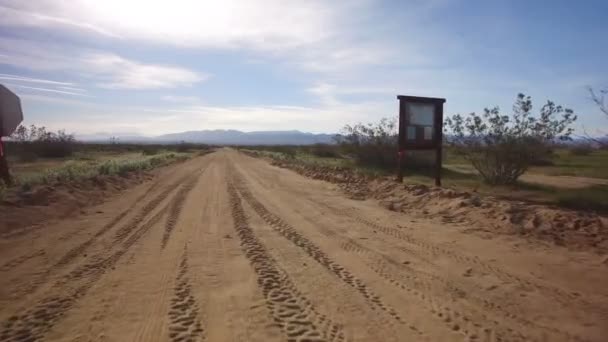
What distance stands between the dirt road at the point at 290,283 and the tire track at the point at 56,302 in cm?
2

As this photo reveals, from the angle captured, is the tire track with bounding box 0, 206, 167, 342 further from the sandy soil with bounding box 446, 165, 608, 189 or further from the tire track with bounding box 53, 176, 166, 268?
the sandy soil with bounding box 446, 165, 608, 189

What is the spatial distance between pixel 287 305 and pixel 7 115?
11.7 meters

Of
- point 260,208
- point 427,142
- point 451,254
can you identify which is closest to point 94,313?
point 451,254

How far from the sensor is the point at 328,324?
4129 mm

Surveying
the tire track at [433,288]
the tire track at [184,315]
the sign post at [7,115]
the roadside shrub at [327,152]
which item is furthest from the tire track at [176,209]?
the roadside shrub at [327,152]

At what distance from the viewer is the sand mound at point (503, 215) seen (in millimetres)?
7332

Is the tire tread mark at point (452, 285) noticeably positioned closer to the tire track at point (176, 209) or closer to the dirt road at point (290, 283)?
the dirt road at point (290, 283)

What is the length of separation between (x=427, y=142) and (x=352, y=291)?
10.7 metres

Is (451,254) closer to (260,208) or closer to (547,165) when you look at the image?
(260,208)

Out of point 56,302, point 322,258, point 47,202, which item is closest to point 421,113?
point 322,258

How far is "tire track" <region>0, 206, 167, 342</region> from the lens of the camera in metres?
3.95

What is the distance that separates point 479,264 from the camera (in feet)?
20.0

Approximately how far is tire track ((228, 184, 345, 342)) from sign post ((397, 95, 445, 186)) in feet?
28.9

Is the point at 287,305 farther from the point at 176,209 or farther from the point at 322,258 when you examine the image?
the point at 176,209
